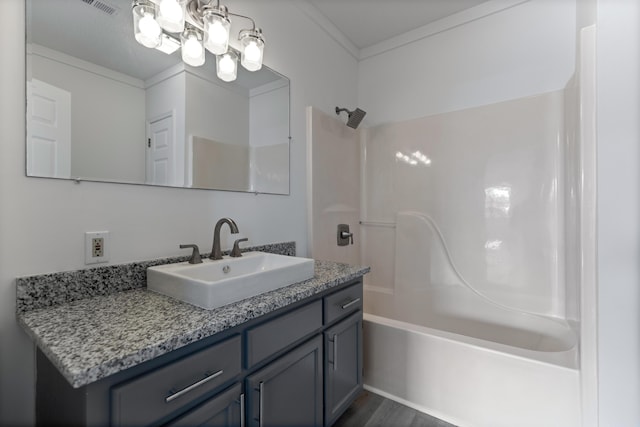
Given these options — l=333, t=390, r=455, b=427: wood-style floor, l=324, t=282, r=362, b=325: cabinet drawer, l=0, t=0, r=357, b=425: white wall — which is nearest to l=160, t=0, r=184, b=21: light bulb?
l=0, t=0, r=357, b=425: white wall

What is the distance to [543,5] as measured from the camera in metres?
1.86

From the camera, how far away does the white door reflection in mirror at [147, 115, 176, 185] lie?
45.7 inches

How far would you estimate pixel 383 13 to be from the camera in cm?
209

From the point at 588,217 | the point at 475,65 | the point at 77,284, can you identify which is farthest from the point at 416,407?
the point at 475,65

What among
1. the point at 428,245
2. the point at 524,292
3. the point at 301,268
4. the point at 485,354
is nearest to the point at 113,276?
the point at 301,268

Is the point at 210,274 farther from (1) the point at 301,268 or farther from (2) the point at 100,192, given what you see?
(2) the point at 100,192

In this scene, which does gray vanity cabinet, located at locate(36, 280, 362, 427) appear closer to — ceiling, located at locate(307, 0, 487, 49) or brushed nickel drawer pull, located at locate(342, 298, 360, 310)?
brushed nickel drawer pull, located at locate(342, 298, 360, 310)

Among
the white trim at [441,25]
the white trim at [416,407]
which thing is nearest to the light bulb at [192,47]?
the white trim at [441,25]

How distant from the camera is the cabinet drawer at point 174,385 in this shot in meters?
0.64

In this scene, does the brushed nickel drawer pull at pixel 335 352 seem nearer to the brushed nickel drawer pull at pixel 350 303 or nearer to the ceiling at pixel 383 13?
the brushed nickel drawer pull at pixel 350 303

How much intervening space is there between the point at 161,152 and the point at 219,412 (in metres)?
0.97

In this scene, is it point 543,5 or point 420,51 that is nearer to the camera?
point 543,5

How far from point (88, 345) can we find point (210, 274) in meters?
0.57

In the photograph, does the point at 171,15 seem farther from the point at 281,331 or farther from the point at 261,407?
the point at 261,407
